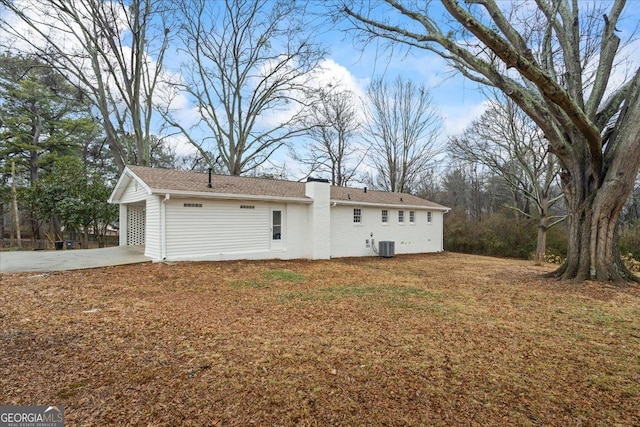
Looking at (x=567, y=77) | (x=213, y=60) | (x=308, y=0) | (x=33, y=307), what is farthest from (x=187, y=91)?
(x=567, y=77)

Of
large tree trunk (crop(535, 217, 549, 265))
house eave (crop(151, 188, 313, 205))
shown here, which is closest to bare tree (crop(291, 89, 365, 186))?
house eave (crop(151, 188, 313, 205))

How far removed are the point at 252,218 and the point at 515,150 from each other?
1275 centimetres

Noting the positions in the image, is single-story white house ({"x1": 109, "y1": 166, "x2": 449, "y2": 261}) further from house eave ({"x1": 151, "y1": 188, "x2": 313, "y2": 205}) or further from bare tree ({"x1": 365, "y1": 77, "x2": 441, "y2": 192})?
bare tree ({"x1": 365, "y1": 77, "x2": 441, "y2": 192})

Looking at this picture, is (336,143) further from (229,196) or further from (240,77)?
(229,196)

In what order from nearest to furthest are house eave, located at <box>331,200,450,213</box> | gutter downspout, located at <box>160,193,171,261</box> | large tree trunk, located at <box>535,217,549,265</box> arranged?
gutter downspout, located at <box>160,193,171,261</box> → house eave, located at <box>331,200,450,213</box> → large tree trunk, located at <box>535,217,549,265</box>

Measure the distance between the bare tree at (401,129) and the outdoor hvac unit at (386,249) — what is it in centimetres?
1094

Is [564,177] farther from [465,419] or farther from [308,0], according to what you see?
[465,419]

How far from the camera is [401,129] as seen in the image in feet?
78.5

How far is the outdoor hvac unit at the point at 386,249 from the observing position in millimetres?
14955

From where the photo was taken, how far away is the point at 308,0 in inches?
289

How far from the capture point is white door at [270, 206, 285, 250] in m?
12.3

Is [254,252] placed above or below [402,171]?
below

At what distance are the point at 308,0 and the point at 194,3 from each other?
13.5 metres

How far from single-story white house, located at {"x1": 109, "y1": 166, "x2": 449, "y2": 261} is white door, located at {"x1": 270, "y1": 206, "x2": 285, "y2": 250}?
41 mm
